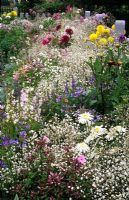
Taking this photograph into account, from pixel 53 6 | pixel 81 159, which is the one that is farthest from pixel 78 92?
pixel 53 6

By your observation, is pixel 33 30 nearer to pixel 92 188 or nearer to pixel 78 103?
pixel 78 103

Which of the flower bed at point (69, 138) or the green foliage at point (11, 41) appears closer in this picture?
the flower bed at point (69, 138)

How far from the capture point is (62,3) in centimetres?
1983

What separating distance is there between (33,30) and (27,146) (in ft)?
29.2

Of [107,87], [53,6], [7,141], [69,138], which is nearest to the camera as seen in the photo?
[7,141]

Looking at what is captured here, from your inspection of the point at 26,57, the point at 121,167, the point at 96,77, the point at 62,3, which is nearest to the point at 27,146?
the point at 121,167

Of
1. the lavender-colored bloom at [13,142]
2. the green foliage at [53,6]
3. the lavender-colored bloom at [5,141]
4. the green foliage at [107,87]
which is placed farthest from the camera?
the green foliage at [53,6]

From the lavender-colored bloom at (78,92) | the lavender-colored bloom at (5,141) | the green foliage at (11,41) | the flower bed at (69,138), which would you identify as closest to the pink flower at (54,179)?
the flower bed at (69,138)

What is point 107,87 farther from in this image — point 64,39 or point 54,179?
point 64,39

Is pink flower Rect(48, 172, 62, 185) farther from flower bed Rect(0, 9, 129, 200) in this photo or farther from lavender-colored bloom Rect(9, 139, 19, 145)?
lavender-colored bloom Rect(9, 139, 19, 145)

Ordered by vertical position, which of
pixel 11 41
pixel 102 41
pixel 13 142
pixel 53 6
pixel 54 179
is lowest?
pixel 54 179

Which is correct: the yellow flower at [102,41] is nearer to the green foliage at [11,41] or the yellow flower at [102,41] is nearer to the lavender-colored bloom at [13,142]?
the green foliage at [11,41]

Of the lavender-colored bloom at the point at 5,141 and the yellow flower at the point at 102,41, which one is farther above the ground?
the yellow flower at the point at 102,41

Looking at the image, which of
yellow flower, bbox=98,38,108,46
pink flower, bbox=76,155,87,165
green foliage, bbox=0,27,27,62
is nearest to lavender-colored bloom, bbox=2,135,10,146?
pink flower, bbox=76,155,87,165
